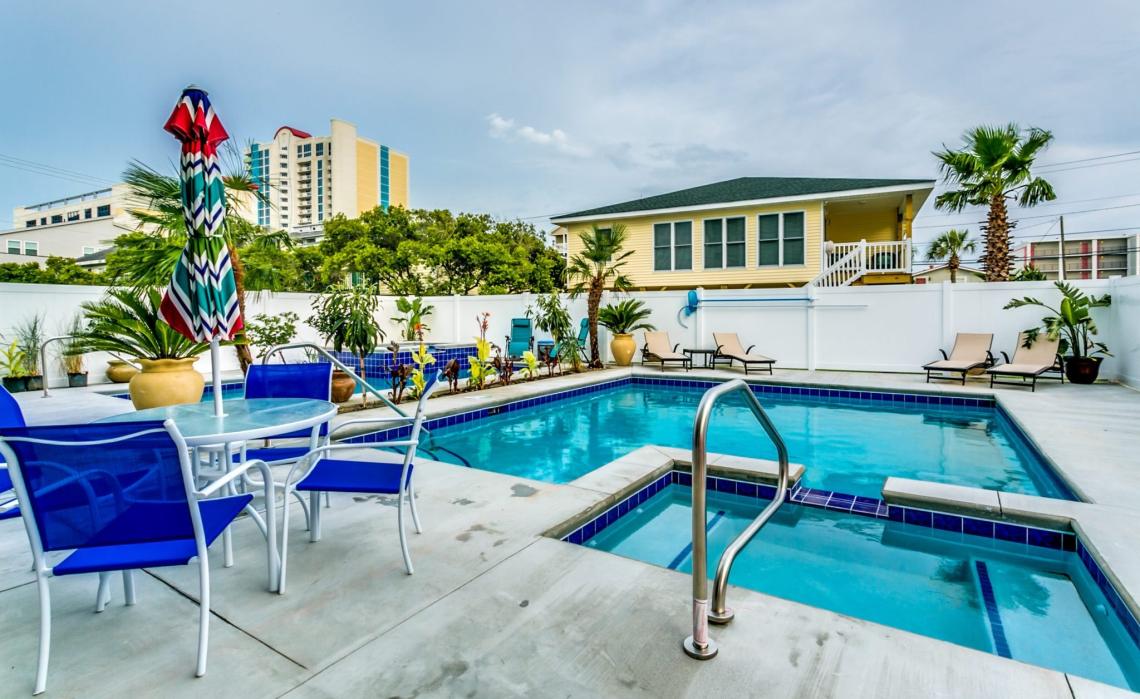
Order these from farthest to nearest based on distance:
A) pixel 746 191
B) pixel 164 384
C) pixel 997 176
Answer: pixel 746 191
pixel 997 176
pixel 164 384

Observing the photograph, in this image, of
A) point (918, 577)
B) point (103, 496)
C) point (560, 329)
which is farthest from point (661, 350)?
point (103, 496)

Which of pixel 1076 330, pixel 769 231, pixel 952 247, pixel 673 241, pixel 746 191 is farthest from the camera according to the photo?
pixel 952 247

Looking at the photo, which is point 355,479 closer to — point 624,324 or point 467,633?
point 467,633

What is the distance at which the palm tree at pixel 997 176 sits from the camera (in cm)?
1078

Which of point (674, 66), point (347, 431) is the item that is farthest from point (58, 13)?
point (674, 66)

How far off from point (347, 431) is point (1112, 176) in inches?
1687

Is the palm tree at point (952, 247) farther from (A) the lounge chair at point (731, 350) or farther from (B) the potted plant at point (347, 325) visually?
(B) the potted plant at point (347, 325)

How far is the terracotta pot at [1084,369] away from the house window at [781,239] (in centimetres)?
641

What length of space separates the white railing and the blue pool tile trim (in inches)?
417

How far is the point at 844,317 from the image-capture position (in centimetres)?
1111

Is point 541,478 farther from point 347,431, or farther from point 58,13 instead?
point 58,13

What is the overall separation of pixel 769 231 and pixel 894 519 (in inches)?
479

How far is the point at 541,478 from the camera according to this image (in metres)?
5.03

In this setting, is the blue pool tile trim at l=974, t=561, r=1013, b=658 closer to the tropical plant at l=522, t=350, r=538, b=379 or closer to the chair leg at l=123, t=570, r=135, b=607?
the chair leg at l=123, t=570, r=135, b=607
